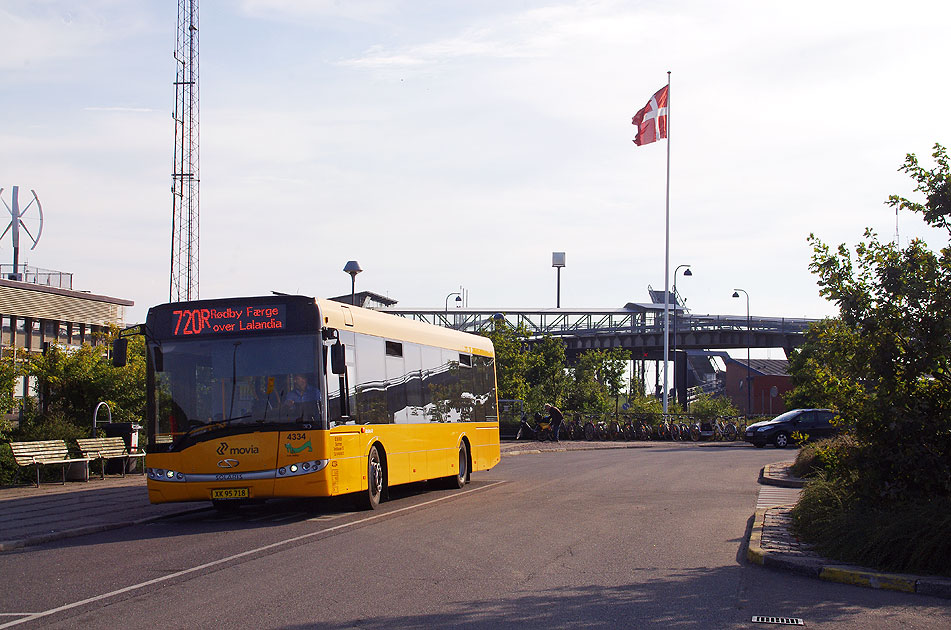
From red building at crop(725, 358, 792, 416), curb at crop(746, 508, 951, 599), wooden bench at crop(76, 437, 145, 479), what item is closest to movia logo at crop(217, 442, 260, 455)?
curb at crop(746, 508, 951, 599)

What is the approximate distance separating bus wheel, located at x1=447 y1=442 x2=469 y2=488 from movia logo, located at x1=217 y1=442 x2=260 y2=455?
22.4 feet

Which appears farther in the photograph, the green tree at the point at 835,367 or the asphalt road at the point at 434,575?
the green tree at the point at 835,367

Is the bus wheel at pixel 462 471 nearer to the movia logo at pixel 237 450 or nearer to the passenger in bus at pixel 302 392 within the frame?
the passenger in bus at pixel 302 392

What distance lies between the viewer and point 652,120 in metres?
48.1

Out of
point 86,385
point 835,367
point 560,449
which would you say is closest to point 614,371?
point 560,449

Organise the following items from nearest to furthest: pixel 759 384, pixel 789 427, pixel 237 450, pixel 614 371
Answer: pixel 237 450, pixel 789 427, pixel 614 371, pixel 759 384

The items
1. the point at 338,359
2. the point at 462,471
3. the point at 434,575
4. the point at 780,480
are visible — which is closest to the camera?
the point at 434,575

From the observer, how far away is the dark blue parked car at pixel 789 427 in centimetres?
4088

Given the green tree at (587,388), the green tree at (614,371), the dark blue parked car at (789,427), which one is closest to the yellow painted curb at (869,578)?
the dark blue parked car at (789,427)

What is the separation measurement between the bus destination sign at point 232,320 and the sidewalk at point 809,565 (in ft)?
22.9

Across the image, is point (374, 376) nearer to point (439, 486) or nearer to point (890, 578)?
point (439, 486)

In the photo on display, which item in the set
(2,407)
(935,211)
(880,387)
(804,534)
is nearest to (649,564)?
(804,534)

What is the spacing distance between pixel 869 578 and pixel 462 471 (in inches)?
482

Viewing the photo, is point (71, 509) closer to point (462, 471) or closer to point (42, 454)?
point (42, 454)
